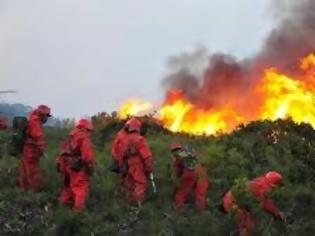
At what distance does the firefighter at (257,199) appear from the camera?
14.7 meters

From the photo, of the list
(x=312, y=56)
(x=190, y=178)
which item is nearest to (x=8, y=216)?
(x=190, y=178)

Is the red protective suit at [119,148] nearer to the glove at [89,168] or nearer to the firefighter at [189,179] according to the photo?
the glove at [89,168]

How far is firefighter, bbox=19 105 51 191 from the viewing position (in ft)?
57.5

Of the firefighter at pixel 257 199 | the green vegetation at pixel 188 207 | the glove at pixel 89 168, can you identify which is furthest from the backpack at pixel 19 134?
the firefighter at pixel 257 199

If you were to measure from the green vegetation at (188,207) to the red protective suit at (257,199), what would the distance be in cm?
16

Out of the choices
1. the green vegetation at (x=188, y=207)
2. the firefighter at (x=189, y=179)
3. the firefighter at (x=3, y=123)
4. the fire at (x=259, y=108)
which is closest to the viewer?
the green vegetation at (x=188, y=207)

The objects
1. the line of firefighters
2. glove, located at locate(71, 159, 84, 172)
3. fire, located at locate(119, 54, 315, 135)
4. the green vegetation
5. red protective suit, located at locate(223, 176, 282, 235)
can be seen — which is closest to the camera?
red protective suit, located at locate(223, 176, 282, 235)

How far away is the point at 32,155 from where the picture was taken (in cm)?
1762

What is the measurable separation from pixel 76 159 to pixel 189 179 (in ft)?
8.00

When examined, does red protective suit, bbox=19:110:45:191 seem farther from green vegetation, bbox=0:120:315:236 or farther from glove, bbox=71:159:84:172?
glove, bbox=71:159:84:172

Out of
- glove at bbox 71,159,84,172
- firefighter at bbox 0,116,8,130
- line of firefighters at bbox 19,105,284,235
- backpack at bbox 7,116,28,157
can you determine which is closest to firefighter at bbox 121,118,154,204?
line of firefighters at bbox 19,105,284,235

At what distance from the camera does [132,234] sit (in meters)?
16.1

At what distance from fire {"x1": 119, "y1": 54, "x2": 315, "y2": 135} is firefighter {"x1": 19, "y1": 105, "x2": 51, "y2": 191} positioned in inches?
318

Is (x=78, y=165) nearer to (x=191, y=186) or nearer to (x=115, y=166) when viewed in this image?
(x=115, y=166)
